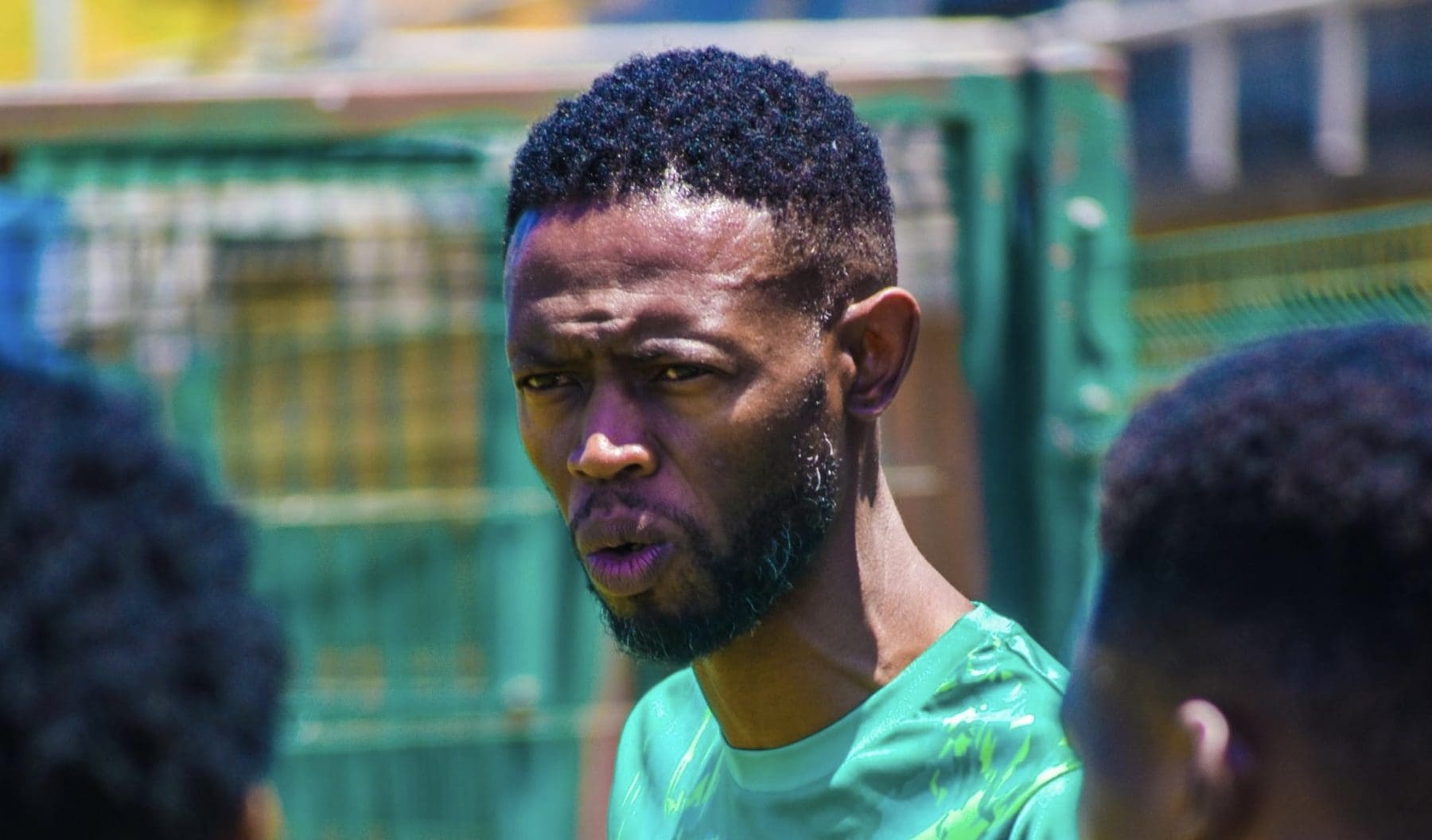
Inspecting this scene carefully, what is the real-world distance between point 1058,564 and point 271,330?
2288 mm

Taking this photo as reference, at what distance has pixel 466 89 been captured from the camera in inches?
206

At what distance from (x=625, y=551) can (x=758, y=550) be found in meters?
0.16

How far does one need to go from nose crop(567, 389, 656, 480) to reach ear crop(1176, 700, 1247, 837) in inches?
38.7

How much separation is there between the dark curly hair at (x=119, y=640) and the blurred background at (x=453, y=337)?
3.58 meters

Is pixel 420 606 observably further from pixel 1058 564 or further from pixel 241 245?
pixel 1058 564

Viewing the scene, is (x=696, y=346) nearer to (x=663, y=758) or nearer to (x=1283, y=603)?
(x=663, y=758)

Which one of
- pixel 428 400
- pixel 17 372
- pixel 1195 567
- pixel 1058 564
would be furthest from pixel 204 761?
pixel 428 400

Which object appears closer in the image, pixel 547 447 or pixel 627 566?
pixel 627 566

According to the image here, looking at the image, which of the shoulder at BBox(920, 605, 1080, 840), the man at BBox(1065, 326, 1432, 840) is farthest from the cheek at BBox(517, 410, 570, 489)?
the man at BBox(1065, 326, 1432, 840)

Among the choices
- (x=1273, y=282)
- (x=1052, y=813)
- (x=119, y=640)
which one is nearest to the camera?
(x=119, y=640)

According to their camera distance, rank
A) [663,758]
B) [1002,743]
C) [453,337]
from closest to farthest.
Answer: [1002,743] → [663,758] → [453,337]

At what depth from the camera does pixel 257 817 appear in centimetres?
155

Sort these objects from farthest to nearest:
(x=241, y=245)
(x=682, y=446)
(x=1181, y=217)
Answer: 1. (x=1181, y=217)
2. (x=241, y=245)
3. (x=682, y=446)

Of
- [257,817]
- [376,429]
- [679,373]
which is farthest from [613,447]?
[376,429]
